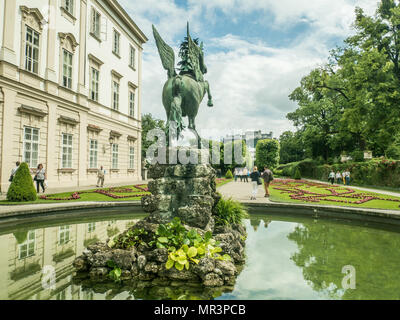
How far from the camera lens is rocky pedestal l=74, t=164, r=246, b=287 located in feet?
13.1

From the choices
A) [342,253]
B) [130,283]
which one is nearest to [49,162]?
[130,283]

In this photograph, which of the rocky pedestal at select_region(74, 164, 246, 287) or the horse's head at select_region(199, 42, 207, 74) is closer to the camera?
the rocky pedestal at select_region(74, 164, 246, 287)

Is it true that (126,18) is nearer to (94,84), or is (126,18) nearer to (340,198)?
(94,84)

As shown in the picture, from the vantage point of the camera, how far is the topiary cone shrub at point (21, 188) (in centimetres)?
1053

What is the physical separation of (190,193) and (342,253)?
11.4 feet

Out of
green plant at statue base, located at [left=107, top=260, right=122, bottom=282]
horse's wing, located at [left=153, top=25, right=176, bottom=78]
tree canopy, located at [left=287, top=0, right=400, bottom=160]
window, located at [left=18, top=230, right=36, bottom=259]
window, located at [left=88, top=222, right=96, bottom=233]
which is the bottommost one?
window, located at [left=88, top=222, right=96, bottom=233]

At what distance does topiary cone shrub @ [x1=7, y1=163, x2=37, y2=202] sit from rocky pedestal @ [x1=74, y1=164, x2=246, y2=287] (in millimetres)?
7685

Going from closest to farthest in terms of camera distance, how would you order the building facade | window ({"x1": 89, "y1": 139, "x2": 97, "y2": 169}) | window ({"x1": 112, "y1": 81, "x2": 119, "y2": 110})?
1. the building facade
2. window ({"x1": 89, "y1": 139, "x2": 97, "y2": 169})
3. window ({"x1": 112, "y1": 81, "x2": 119, "y2": 110})

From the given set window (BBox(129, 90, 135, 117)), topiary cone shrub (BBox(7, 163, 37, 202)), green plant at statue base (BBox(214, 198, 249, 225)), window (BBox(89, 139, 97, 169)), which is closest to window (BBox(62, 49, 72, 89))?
window (BBox(89, 139, 97, 169))

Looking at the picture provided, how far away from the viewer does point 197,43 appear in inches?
283

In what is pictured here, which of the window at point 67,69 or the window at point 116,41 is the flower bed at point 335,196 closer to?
the window at point 67,69

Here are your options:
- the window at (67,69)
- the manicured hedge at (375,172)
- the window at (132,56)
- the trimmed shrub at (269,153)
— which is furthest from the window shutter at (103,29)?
the trimmed shrub at (269,153)

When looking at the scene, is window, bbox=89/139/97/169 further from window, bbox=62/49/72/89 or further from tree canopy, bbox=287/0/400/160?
tree canopy, bbox=287/0/400/160
